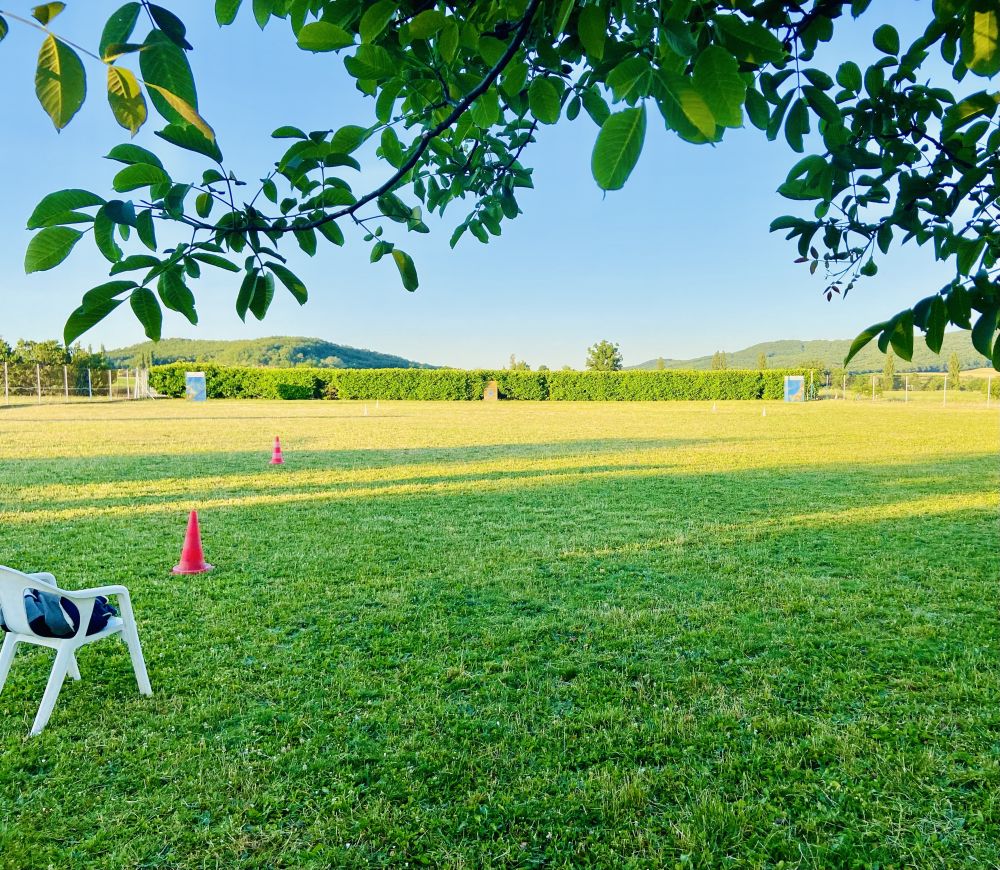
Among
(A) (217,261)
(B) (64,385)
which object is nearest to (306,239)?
(A) (217,261)

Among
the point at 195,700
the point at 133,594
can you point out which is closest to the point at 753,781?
the point at 195,700

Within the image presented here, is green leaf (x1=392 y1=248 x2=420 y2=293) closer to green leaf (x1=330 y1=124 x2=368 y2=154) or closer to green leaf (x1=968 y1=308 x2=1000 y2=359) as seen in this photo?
green leaf (x1=330 y1=124 x2=368 y2=154)

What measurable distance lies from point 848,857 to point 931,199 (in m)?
2.17

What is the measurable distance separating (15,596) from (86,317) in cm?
217

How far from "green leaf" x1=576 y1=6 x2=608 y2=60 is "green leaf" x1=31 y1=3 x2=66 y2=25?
0.69 m

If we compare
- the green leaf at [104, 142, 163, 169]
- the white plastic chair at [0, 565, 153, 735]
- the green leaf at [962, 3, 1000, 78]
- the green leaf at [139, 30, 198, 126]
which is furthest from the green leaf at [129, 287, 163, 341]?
the white plastic chair at [0, 565, 153, 735]

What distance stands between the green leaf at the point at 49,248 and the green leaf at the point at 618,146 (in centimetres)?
89

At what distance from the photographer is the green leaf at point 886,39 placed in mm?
2145

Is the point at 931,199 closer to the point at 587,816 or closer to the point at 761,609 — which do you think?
the point at 587,816

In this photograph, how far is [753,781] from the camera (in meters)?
2.40

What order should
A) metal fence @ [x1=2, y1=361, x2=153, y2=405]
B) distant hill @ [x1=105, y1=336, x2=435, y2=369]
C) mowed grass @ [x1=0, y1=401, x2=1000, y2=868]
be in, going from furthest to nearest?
distant hill @ [x1=105, y1=336, x2=435, y2=369] < metal fence @ [x1=2, y1=361, x2=153, y2=405] < mowed grass @ [x1=0, y1=401, x2=1000, y2=868]

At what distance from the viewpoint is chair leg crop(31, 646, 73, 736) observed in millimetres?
2670

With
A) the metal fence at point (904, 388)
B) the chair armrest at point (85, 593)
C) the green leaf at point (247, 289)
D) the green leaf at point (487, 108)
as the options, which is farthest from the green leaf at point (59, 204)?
the metal fence at point (904, 388)

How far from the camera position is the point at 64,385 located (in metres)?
36.8
